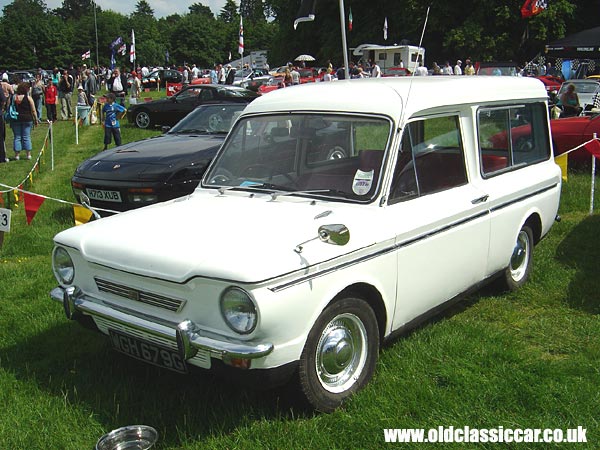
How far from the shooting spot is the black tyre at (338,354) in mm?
3389

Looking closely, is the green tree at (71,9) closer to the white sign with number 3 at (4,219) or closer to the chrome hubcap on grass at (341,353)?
the white sign with number 3 at (4,219)

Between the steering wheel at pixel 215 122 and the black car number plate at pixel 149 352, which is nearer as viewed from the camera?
the black car number plate at pixel 149 352

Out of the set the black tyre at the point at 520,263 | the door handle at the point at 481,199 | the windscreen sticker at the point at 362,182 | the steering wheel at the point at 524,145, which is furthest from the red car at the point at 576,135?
the windscreen sticker at the point at 362,182

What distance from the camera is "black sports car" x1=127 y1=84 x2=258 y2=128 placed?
17.7 m

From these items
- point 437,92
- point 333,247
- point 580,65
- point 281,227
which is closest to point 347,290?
point 333,247

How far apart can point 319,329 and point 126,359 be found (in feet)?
5.81

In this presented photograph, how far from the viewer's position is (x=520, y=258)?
18.8ft

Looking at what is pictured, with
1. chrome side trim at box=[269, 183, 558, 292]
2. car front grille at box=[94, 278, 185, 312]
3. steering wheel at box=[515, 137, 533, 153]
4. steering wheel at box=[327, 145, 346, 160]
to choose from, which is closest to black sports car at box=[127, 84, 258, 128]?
steering wheel at box=[515, 137, 533, 153]

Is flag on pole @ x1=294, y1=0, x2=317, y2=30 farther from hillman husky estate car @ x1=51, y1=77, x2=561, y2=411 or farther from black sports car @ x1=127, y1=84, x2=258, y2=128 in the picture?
black sports car @ x1=127, y1=84, x2=258, y2=128

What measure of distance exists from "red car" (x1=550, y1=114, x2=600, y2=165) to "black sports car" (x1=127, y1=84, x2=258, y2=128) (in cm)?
922

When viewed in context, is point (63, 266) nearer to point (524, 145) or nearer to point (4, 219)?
point (4, 219)

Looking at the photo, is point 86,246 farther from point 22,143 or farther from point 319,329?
point 22,143

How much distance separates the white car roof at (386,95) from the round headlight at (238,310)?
1.80 m

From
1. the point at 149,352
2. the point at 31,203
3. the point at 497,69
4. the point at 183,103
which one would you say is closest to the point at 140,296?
the point at 149,352
